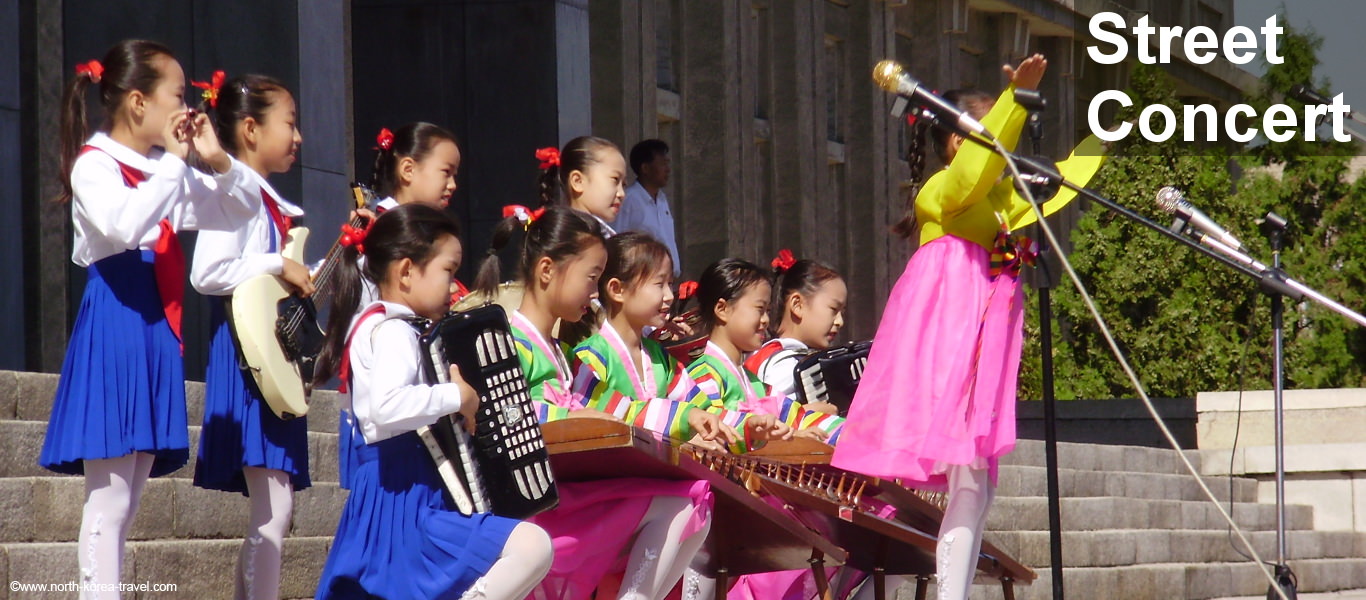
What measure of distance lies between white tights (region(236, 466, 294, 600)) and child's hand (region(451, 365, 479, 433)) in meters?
1.03

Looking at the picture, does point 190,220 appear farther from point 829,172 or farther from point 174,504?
point 829,172

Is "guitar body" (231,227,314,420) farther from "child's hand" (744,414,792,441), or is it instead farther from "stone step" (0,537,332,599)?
"child's hand" (744,414,792,441)

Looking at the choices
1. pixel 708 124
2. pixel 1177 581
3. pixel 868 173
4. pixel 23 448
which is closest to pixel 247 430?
pixel 23 448

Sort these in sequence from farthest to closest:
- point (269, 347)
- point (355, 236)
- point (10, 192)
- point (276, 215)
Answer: point (10, 192) → point (276, 215) → point (269, 347) → point (355, 236)

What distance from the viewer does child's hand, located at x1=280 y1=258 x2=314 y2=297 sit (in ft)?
17.2

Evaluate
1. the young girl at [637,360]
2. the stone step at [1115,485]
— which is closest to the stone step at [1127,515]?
the stone step at [1115,485]

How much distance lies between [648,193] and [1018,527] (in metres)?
2.72

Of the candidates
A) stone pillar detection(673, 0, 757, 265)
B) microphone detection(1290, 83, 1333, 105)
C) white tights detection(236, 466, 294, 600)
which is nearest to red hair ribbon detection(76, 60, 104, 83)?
white tights detection(236, 466, 294, 600)

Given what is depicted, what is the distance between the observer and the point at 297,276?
5277mm

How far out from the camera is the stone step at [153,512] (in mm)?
5766

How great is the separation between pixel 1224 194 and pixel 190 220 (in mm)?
14088

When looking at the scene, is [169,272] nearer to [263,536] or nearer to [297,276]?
[297,276]

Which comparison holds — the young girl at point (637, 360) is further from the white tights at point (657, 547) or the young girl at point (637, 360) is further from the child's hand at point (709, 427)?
the white tights at point (657, 547)

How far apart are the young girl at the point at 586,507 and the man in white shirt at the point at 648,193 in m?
5.04
